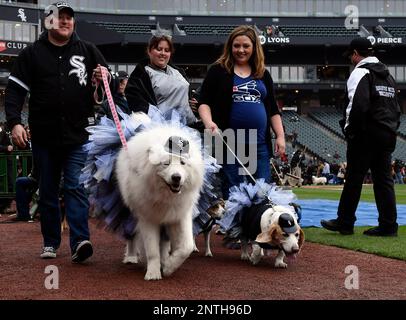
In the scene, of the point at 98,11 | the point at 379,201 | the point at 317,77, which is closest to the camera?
the point at 379,201

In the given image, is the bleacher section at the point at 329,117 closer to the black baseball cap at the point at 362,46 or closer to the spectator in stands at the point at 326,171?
the spectator in stands at the point at 326,171

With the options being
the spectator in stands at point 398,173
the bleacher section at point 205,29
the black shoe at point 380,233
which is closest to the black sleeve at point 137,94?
the black shoe at point 380,233

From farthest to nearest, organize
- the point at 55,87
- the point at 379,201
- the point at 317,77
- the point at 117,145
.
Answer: the point at 317,77 < the point at 379,201 < the point at 55,87 < the point at 117,145

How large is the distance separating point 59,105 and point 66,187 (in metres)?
0.76

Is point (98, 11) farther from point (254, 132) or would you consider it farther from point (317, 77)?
point (254, 132)

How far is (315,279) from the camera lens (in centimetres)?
466

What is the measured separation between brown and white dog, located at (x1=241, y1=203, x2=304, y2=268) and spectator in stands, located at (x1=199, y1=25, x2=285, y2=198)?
644 mm

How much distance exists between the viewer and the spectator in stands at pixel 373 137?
7203 mm

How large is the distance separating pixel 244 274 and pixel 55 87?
240cm

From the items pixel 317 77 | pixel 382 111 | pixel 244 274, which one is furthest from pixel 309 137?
pixel 244 274

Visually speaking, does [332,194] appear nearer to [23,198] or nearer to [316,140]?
[23,198]

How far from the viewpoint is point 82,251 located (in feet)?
17.3

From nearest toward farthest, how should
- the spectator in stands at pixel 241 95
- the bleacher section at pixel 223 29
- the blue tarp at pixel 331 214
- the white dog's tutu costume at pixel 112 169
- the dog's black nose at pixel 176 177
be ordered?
the dog's black nose at pixel 176 177
the white dog's tutu costume at pixel 112 169
the spectator in stands at pixel 241 95
the blue tarp at pixel 331 214
the bleacher section at pixel 223 29

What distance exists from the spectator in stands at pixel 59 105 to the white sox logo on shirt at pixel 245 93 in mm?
1318
